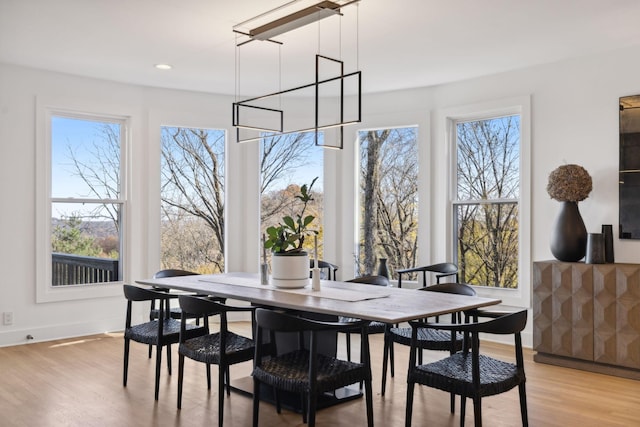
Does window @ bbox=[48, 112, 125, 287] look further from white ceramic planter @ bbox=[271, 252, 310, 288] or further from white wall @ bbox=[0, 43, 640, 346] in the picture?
white ceramic planter @ bbox=[271, 252, 310, 288]

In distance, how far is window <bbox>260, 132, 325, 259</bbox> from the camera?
684 centimetres

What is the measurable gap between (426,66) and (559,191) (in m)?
1.63

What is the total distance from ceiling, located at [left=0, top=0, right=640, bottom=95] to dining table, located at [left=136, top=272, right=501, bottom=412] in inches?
73.3

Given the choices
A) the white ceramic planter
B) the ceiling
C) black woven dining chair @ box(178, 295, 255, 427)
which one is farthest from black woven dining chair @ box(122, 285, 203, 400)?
the ceiling

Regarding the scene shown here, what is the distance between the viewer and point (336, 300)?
345 cm

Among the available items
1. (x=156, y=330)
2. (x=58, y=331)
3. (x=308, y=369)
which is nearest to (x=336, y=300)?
(x=308, y=369)

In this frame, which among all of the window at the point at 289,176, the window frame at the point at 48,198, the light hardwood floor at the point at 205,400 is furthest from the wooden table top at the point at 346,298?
the window at the point at 289,176

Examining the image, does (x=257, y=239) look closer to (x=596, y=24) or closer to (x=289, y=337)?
(x=289, y=337)

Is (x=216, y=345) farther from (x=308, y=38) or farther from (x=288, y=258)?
(x=308, y=38)

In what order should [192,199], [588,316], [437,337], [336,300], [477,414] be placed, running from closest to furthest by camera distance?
[477,414]
[336,300]
[437,337]
[588,316]
[192,199]

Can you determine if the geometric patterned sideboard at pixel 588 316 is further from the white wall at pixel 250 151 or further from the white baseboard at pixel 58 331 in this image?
the white baseboard at pixel 58 331

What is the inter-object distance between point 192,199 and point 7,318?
7.30 feet

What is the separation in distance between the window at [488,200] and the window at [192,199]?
2.71 metres

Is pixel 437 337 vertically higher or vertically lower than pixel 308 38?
lower
